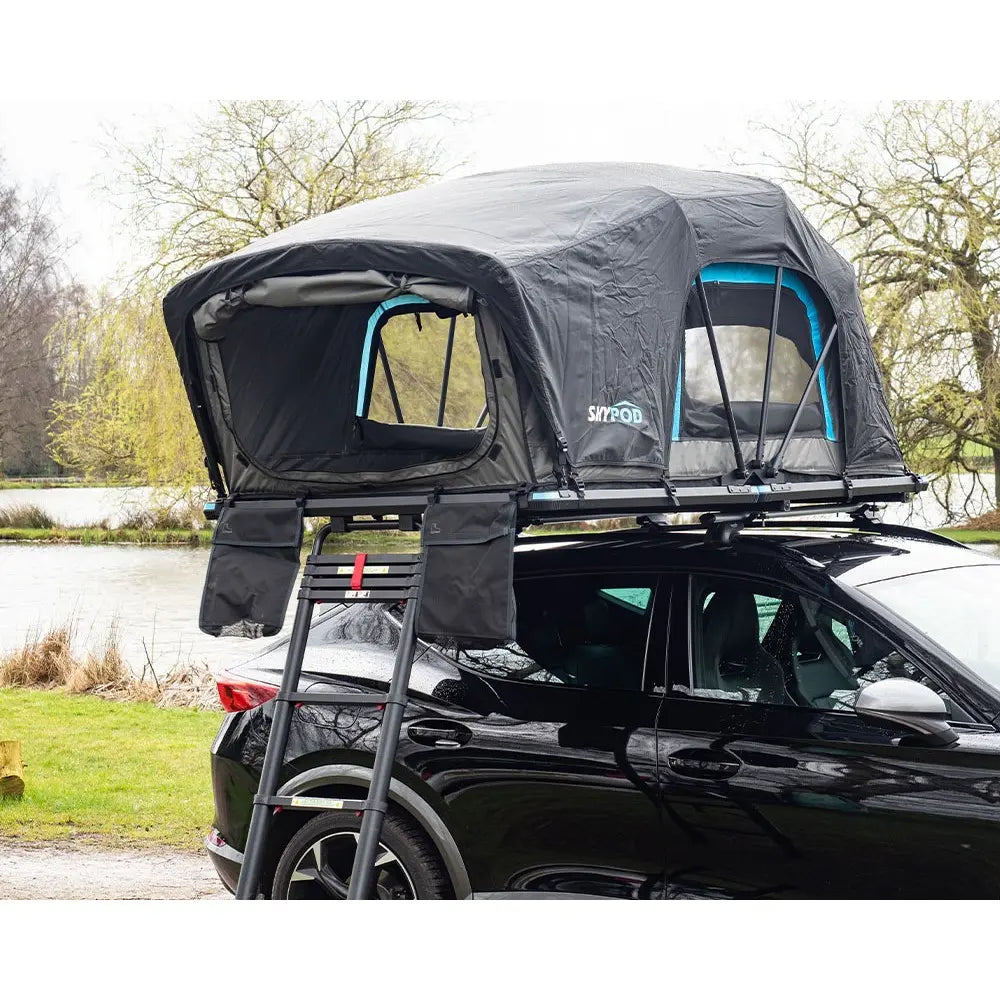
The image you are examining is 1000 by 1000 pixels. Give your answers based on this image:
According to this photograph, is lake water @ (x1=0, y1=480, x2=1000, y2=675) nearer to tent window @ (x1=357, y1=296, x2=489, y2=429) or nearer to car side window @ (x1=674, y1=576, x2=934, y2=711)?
tent window @ (x1=357, y1=296, x2=489, y2=429)

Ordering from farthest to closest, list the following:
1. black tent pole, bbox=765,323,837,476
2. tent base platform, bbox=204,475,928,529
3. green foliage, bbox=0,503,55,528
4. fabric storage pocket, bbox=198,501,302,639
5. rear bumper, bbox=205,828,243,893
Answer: green foliage, bbox=0,503,55,528, black tent pole, bbox=765,323,837,476, rear bumper, bbox=205,828,243,893, fabric storage pocket, bbox=198,501,302,639, tent base platform, bbox=204,475,928,529

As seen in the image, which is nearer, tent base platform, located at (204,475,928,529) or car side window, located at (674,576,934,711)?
car side window, located at (674,576,934,711)

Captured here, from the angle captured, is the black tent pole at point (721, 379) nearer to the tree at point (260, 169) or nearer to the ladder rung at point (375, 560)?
the ladder rung at point (375, 560)

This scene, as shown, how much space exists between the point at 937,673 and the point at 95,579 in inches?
910

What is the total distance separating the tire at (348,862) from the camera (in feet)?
15.1

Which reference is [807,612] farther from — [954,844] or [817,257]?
[817,257]

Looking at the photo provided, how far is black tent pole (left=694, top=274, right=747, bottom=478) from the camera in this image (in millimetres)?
5086

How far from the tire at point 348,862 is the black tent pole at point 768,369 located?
2.12 m

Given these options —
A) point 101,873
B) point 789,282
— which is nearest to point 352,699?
point 789,282

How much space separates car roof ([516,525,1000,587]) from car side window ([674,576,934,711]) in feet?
0.40

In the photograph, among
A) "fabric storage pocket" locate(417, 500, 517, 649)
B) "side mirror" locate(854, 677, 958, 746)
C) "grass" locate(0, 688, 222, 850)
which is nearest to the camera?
"side mirror" locate(854, 677, 958, 746)

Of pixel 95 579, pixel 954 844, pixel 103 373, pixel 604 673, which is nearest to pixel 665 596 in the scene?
pixel 604 673

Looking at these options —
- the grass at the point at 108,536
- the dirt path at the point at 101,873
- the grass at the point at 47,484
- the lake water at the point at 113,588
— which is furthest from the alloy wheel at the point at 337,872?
the grass at the point at 47,484

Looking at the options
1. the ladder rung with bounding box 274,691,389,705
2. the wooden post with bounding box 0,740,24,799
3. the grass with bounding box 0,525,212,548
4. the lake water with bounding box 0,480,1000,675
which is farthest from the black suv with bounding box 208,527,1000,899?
the grass with bounding box 0,525,212,548
